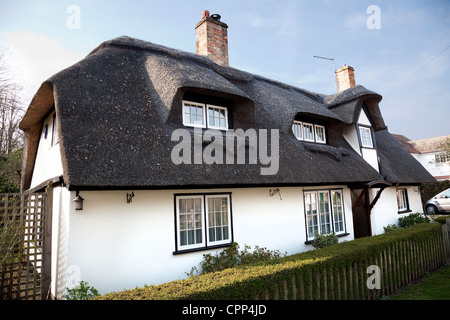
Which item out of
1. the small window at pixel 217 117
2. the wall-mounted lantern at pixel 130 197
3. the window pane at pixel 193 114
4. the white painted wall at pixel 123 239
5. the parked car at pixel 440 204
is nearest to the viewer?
the white painted wall at pixel 123 239

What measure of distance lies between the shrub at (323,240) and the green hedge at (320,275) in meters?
1.73

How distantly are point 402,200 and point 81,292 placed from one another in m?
14.6

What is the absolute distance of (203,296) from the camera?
3.38 meters

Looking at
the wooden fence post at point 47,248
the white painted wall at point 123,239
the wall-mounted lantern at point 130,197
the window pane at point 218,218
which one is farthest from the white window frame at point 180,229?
the wooden fence post at point 47,248

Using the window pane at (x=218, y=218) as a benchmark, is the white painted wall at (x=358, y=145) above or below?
above

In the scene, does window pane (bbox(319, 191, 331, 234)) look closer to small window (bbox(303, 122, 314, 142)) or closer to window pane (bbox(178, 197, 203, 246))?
small window (bbox(303, 122, 314, 142))

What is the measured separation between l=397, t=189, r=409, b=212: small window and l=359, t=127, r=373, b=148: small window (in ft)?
11.7

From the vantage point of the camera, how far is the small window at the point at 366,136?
11.5 metres

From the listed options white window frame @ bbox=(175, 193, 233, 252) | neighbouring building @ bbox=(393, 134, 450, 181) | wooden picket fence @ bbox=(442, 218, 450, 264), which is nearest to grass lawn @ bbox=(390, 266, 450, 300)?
wooden picket fence @ bbox=(442, 218, 450, 264)

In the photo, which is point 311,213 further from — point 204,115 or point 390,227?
point 390,227

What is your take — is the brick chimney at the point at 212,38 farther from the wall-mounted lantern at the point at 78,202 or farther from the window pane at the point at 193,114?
the wall-mounted lantern at the point at 78,202

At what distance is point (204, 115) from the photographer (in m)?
7.50
